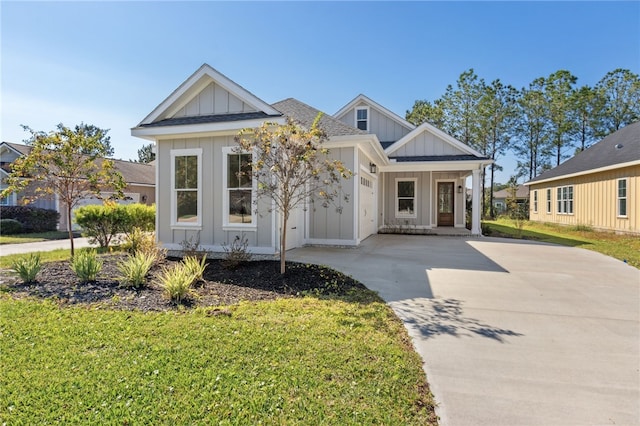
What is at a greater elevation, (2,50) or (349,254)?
→ (2,50)

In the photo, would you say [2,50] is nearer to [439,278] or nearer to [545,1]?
[439,278]

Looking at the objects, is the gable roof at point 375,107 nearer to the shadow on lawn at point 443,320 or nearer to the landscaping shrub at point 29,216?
the shadow on lawn at point 443,320

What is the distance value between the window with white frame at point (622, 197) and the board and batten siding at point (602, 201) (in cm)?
16

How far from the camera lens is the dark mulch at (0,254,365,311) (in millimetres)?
4922

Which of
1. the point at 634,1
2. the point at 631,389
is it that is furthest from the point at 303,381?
the point at 634,1

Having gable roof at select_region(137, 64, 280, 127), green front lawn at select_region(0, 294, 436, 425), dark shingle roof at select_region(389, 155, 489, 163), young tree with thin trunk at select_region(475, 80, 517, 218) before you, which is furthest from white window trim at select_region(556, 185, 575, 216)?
green front lawn at select_region(0, 294, 436, 425)

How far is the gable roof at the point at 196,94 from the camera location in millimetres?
8617

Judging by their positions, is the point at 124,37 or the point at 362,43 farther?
the point at 362,43

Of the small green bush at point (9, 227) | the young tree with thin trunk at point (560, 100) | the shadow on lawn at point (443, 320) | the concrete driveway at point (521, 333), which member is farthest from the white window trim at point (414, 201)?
the young tree with thin trunk at point (560, 100)

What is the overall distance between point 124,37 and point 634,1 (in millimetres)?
13487

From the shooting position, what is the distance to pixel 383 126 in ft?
56.6

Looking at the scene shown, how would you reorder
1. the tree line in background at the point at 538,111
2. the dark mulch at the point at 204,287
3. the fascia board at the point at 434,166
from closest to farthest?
the dark mulch at the point at 204,287
the fascia board at the point at 434,166
the tree line in background at the point at 538,111

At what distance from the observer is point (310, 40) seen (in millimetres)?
10742

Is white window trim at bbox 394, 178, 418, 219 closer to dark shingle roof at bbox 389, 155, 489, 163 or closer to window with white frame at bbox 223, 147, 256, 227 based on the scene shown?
dark shingle roof at bbox 389, 155, 489, 163
